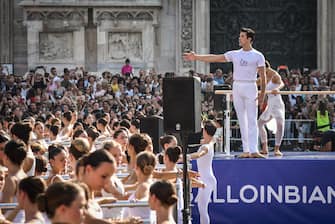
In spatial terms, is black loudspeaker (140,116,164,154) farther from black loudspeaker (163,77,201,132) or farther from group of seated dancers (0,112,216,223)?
black loudspeaker (163,77,201,132)

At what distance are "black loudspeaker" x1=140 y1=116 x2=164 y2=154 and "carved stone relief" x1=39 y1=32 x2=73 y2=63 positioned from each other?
42.2ft

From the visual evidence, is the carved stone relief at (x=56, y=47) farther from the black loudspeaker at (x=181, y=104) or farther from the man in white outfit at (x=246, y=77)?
the black loudspeaker at (x=181, y=104)

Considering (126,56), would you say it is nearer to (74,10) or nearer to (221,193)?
(74,10)

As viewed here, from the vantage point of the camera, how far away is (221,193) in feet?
56.4

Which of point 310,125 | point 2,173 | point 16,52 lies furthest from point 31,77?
point 2,173

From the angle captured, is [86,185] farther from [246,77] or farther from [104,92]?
[104,92]

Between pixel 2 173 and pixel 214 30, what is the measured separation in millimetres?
21709

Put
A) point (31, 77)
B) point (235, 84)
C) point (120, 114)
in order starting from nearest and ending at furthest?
1. point (235, 84)
2. point (120, 114)
3. point (31, 77)

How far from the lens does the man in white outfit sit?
50.3 ft

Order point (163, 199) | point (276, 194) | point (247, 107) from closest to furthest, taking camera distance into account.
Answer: point (163, 199) < point (247, 107) < point (276, 194)

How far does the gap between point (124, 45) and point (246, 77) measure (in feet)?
47.2

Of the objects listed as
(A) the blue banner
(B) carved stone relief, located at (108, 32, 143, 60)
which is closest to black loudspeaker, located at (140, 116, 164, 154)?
(A) the blue banner

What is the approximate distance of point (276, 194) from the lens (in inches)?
674

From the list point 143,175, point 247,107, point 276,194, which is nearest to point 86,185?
point 143,175
